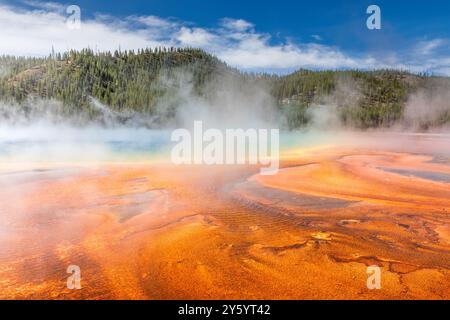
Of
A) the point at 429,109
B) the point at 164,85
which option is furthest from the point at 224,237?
the point at 429,109

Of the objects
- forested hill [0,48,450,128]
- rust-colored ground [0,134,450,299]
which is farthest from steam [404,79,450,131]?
rust-colored ground [0,134,450,299]

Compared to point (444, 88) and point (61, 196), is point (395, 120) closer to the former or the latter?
point (444, 88)

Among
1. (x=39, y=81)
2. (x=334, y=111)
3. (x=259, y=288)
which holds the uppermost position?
(x=39, y=81)

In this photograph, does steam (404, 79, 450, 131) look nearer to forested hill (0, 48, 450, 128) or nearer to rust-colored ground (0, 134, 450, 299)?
forested hill (0, 48, 450, 128)

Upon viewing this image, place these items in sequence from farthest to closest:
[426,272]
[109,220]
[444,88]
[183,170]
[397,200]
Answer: [444,88] → [183,170] → [397,200] → [109,220] → [426,272]

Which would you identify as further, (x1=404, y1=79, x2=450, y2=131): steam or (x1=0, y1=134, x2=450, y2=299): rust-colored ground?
(x1=404, y1=79, x2=450, y2=131): steam

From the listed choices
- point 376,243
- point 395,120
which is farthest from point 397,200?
point 395,120
